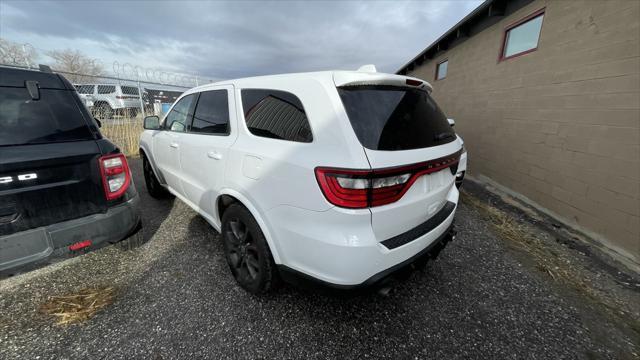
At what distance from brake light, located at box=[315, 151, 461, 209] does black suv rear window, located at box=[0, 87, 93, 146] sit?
188cm

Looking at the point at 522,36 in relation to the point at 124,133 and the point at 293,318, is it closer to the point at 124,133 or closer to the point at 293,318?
the point at 293,318

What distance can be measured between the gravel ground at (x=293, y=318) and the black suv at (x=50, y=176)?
55 cm

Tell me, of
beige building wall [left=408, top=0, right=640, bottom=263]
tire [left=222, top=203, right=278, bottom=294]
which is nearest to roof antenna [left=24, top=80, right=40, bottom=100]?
tire [left=222, top=203, right=278, bottom=294]

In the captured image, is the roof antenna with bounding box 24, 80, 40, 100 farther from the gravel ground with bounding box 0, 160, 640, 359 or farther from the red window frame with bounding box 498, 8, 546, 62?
the red window frame with bounding box 498, 8, 546, 62

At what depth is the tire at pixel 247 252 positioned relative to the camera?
6.19 ft

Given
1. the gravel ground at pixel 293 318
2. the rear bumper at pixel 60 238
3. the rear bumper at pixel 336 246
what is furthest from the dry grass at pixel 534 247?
the rear bumper at pixel 60 238

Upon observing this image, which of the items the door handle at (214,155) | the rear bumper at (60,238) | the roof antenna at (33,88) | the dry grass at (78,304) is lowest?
the dry grass at (78,304)

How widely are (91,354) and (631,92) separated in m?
5.78

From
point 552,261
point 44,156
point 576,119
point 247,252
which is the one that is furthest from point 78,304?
point 576,119

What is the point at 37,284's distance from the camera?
219cm

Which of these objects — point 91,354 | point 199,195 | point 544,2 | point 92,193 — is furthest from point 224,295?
point 544,2

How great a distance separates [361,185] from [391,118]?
Answer: 0.55 metres

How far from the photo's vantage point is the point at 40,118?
1.75m

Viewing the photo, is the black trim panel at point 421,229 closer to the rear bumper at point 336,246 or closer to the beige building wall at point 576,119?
the rear bumper at point 336,246
